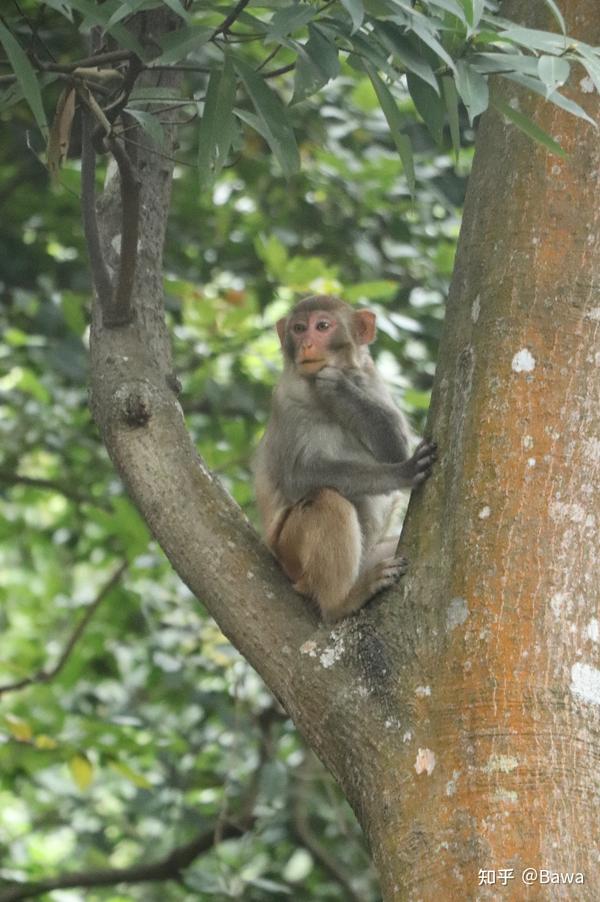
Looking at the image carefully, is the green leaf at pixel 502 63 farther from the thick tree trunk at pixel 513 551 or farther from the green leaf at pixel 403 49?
the thick tree trunk at pixel 513 551

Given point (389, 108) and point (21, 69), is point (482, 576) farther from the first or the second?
point (21, 69)

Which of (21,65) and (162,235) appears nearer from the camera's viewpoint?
(21,65)

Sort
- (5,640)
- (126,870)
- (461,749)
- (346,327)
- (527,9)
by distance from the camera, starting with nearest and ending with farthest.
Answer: (461,749) → (527,9) → (346,327) → (126,870) → (5,640)

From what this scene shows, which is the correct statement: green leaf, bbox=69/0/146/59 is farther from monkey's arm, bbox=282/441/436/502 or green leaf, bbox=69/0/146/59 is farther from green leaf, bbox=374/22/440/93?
monkey's arm, bbox=282/441/436/502

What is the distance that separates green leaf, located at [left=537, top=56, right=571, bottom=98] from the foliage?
2974 millimetres

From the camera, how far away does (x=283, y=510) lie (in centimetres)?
461

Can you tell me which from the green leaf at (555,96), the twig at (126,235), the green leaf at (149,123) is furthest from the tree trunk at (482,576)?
the green leaf at (149,123)

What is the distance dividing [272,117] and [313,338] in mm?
2182

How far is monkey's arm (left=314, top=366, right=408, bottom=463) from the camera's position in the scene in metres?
4.70

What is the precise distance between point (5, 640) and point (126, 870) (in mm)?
2871

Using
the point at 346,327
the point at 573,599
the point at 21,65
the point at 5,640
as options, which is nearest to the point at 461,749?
the point at 573,599

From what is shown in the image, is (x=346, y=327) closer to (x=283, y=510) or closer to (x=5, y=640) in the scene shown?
(x=283, y=510)

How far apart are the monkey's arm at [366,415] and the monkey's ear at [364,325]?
332 mm

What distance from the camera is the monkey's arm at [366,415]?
470 centimetres
